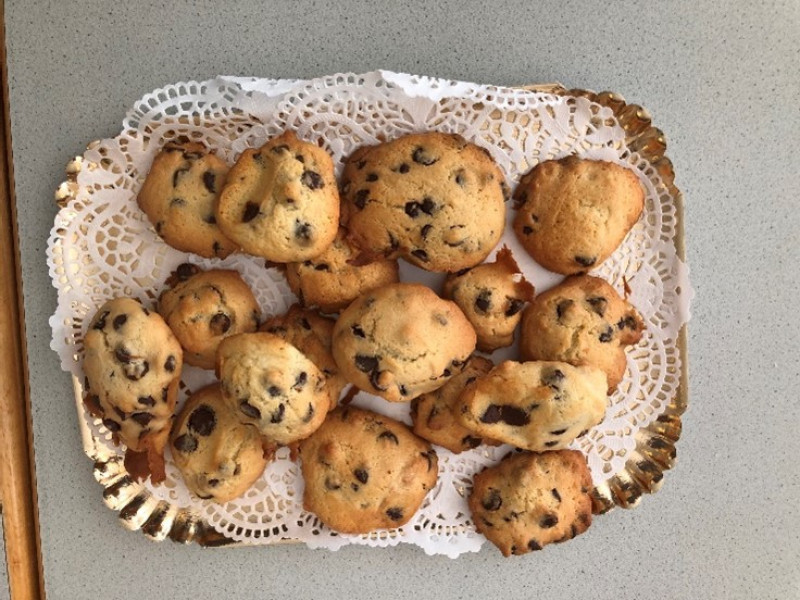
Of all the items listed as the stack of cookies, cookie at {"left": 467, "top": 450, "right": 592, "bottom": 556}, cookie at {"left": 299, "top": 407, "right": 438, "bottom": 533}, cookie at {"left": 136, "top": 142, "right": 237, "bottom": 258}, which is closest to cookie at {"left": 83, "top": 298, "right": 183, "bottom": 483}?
the stack of cookies

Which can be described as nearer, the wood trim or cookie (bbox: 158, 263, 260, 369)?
cookie (bbox: 158, 263, 260, 369)

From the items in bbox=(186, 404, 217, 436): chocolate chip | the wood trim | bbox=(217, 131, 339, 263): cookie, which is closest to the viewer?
bbox=(217, 131, 339, 263): cookie

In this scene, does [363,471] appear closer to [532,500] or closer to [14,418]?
[532,500]

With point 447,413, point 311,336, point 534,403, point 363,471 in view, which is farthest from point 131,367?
point 534,403

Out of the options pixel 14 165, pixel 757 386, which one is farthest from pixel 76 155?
pixel 757 386

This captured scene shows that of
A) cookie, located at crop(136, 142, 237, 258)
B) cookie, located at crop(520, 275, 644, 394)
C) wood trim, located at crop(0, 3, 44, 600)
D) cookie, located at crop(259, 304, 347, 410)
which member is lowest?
wood trim, located at crop(0, 3, 44, 600)

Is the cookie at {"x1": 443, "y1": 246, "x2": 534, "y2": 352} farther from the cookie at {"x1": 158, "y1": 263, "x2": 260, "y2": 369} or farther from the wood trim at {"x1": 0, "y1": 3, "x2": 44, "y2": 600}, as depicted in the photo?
the wood trim at {"x1": 0, "y1": 3, "x2": 44, "y2": 600}

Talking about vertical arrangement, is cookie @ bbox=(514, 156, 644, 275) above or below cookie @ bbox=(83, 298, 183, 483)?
above
